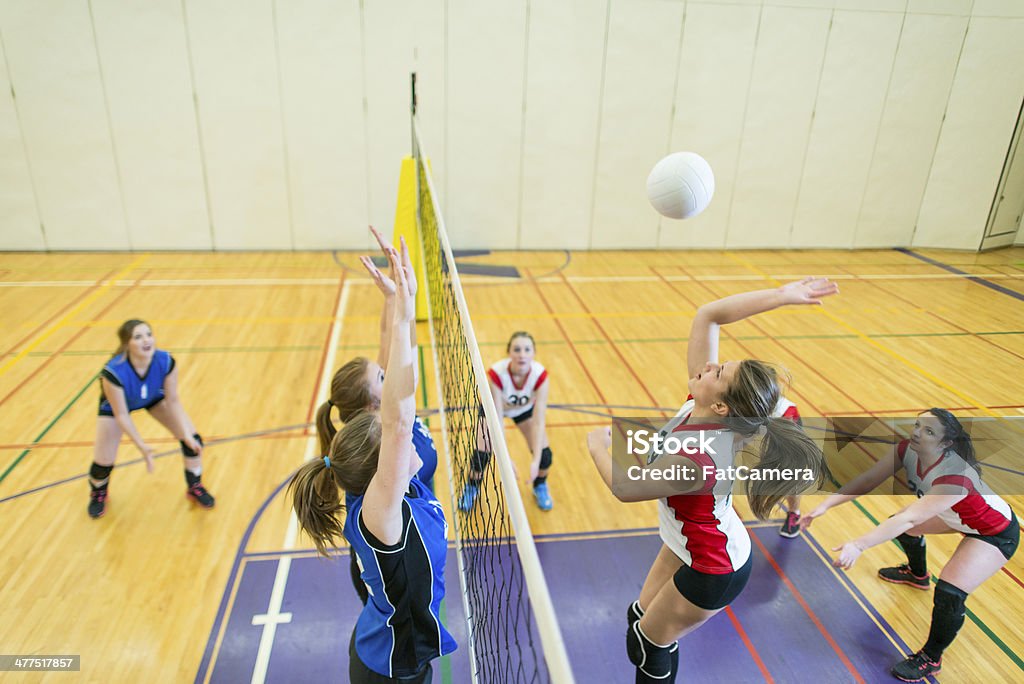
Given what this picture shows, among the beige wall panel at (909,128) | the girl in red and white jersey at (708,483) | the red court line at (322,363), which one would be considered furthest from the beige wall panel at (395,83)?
the girl in red and white jersey at (708,483)

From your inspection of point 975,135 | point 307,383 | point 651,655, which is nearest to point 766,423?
point 651,655

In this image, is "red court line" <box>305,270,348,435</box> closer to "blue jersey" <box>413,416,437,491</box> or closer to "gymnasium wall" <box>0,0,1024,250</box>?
"gymnasium wall" <box>0,0,1024,250</box>

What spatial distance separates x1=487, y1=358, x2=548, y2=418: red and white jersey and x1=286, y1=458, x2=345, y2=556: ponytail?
2.37 meters

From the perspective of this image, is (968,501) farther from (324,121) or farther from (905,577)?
(324,121)

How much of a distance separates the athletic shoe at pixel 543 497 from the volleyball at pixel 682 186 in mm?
2551

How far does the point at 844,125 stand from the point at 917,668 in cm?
1129

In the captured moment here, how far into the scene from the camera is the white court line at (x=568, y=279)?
996 centimetres

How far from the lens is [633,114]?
11.9 metres

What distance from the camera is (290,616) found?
4.07m

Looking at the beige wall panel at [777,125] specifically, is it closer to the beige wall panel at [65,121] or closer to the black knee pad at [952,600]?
the black knee pad at [952,600]

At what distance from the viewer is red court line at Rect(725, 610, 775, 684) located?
12.5ft

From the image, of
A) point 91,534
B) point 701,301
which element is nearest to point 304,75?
point 701,301

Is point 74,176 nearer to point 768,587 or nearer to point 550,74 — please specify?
point 550,74

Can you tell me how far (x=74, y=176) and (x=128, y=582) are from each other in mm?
9298
